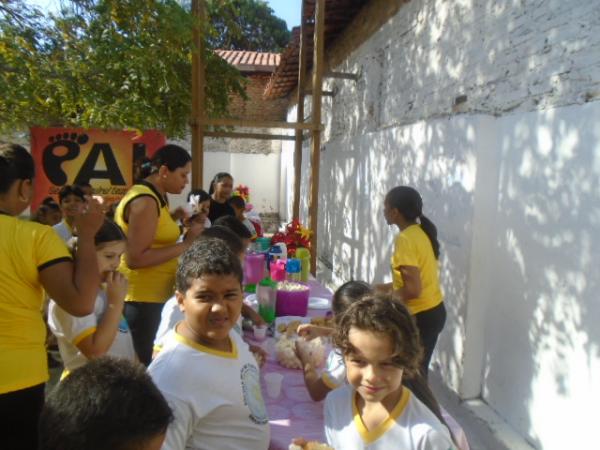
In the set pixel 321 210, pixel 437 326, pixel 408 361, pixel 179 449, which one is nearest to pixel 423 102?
pixel 437 326

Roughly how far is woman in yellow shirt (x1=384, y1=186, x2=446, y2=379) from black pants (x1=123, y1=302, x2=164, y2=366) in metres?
1.46

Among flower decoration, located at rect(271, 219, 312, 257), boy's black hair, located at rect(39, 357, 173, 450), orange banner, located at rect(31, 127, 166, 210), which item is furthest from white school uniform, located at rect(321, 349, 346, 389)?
orange banner, located at rect(31, 127, 166, 210)

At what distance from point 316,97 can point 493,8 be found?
2521mm

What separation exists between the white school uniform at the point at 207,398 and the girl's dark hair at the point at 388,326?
36 cm

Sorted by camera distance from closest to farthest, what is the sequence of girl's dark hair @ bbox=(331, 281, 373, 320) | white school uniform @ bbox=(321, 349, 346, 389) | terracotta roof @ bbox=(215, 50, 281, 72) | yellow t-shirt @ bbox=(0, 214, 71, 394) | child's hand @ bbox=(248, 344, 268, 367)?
1. yellow t-shirt @ bbox=(0, 214, 71, 394)
2. white school uniform @ bbox=(321, 349, 346, 389)
3. girl's dark hair @ bbox=(331, 281, 373, 320)
4. child's hand @ bbox=(248, 344, 268, 367)
5. terracotta roof @ bbox=(215, 50, 281, 72)

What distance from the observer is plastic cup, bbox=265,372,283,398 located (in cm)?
217

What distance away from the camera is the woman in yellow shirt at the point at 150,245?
263 centimetres

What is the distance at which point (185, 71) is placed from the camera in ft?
21.5

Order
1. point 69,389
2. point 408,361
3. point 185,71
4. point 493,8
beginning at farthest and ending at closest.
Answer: point 185,71 < point 493,8 < point 408,361 < point 69,389

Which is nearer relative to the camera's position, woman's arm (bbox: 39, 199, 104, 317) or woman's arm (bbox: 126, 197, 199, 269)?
woman's arm (bbox: 39, 199, 104, 317)

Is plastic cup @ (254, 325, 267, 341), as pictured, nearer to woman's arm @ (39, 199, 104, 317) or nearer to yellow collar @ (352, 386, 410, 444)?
woman's arm @ (39, 199, 104, 317)

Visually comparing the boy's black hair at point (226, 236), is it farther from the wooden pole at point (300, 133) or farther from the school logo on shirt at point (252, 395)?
the wooden pole at point (300, 133)

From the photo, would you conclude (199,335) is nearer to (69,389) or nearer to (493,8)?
(69,389)

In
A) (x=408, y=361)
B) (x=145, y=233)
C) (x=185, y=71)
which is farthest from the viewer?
(x=185, y=71)
